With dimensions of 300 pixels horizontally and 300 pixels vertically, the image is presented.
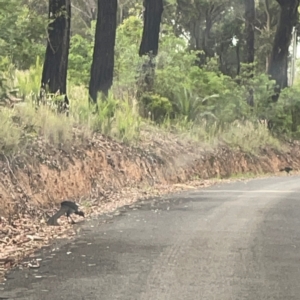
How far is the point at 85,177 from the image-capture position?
14883mm

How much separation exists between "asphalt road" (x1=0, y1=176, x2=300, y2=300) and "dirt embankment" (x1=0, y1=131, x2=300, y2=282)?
72 centimetres

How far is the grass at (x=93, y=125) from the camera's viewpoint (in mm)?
13488

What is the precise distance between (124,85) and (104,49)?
320 cm

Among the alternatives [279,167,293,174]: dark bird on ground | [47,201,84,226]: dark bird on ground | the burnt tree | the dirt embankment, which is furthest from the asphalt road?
[279,167,293,174]: dark bird on ground

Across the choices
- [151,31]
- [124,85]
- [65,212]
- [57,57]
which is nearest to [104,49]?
[124,85]

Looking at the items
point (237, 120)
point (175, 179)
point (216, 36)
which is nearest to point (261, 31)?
point (216, 36)

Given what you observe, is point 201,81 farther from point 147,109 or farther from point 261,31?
point 261,31

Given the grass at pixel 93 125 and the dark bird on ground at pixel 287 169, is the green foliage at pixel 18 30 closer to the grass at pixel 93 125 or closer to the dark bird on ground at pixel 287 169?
the grass at pixel 93 125

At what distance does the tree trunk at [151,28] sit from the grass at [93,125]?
140 inches

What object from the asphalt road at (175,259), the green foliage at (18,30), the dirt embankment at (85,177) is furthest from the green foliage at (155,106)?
the asphalt road at (175,259)

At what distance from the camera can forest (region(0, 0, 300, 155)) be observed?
14.8 metres

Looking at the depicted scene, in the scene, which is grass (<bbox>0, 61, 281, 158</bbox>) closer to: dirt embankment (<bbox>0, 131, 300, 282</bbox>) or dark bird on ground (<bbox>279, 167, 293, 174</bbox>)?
dirt embankment (<bbox>0, 131, 300, 282</bbox>)

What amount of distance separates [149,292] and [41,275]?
4.30 ft

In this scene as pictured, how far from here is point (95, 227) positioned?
10.7 m
